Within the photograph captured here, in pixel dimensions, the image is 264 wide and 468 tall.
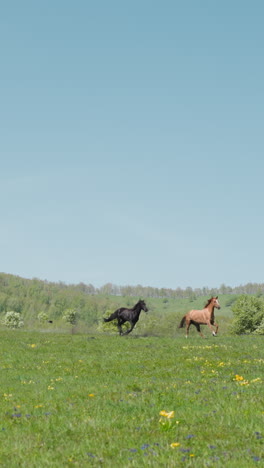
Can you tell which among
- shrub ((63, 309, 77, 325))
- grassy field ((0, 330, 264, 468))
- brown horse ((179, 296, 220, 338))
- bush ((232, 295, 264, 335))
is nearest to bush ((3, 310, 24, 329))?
shrub ((63, 309, 77, 325))

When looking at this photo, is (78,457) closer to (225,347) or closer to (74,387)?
(74,387)

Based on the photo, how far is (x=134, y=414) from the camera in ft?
41.5

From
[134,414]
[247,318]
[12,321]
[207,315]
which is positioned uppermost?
[247,318]

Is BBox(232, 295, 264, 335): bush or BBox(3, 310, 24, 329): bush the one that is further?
BBox(3, 310, 24, 329): bush

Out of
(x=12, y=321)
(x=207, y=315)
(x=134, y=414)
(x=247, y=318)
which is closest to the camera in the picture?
(x=134, y=414)

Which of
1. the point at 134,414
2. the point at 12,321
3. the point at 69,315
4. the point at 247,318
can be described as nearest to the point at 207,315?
the point at 134,414

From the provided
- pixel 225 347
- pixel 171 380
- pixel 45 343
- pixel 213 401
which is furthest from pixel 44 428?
pixel 45 343

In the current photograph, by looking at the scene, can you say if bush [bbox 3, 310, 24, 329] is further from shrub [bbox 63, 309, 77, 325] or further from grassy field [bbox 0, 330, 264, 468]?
grassy field [bbox 0, 330, 264, 468]

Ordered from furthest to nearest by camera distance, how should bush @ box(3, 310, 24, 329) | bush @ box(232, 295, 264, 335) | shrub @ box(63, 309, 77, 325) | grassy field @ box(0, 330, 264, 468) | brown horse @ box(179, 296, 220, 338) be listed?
shrub @ box(63, 309, 77, 325), bush @ box(3, 310, 24, 329), bush @ box(232, 295, 264, 335), brown horse @ box(179, 296, 220, 338), grassy field @ box(0, 330, 264, 468)

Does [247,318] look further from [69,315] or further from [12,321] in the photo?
[12,321]

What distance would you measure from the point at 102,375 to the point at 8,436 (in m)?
9.23

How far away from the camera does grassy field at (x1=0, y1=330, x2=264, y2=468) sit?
943 centimetres

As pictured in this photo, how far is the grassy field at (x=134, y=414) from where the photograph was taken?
943 cm

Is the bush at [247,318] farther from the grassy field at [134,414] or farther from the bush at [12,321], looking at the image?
the bush at [12,321]
